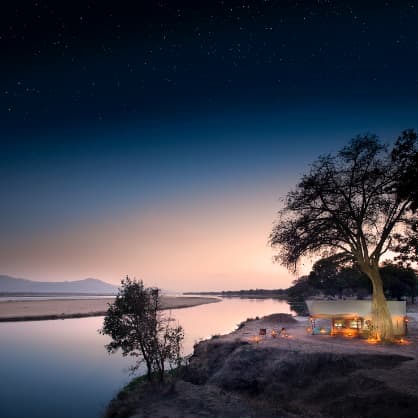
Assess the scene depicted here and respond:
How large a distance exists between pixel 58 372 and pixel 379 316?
119 feet

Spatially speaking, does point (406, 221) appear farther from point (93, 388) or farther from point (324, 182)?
point (93, 388)

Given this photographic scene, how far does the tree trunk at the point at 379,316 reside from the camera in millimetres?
33406

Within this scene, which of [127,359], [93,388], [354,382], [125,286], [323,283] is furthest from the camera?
[323,283]

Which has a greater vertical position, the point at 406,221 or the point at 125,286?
the point at 406,221

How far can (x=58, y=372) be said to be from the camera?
138ft

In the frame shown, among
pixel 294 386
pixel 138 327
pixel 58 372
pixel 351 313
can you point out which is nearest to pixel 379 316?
pixel 351 313

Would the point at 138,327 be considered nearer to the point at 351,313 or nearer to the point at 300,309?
the point at 351,313

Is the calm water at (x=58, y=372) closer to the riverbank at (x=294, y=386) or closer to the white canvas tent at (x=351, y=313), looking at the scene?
the riverbank at (x=294, y=386)

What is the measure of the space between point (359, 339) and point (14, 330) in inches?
2542

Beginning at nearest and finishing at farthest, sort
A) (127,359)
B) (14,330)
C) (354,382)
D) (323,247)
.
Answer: (354,382) < (323,247) < (127,359) < (14,330)

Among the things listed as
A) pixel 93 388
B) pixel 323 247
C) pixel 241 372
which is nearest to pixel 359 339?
pixel 323 247

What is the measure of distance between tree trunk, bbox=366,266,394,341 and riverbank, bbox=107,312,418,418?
5.45ft

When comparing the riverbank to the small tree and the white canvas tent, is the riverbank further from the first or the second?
the white canvas tent

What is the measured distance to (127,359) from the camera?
4641cm
